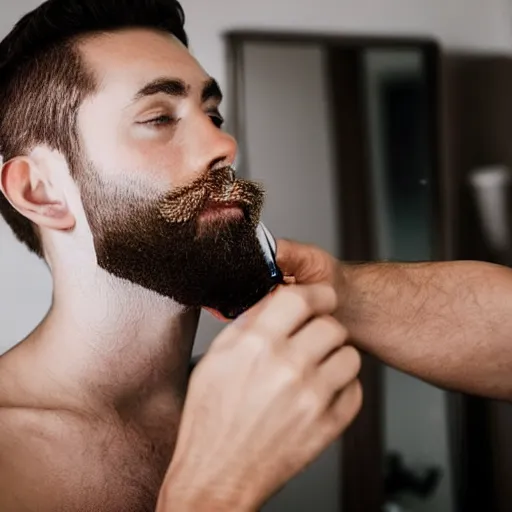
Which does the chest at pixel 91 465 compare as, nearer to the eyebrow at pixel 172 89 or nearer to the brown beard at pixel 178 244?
the brown beard at pixel 178 244

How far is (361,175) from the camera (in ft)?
2.72

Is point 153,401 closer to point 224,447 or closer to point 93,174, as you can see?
point 224,447

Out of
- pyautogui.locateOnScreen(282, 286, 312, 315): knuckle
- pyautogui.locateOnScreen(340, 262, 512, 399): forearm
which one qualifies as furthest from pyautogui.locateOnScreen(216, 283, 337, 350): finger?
pyautogui.locateOnScreen(340, 262, 512, 399): forearm

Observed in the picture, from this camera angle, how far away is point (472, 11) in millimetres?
886

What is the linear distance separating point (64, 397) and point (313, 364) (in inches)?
9.1

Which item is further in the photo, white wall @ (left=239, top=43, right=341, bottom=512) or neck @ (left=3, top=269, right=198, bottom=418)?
white wall @ (left=239, top=43, right=341, bottom=512)

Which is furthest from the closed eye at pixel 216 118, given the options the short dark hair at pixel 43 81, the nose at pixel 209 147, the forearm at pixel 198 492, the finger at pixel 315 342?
the forearm at pixel 198 492

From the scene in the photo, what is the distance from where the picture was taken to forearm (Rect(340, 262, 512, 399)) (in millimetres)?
794

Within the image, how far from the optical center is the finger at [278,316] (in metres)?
0.66

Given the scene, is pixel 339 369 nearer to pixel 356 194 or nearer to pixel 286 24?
pixel 356 194

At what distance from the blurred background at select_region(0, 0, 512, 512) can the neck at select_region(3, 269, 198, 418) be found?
0.16m

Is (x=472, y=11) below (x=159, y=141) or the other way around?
the other way around

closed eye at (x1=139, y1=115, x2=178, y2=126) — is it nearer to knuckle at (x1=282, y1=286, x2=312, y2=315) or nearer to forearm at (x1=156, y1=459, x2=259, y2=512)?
knuckle at (x1=282, y1=286, x2=312, y2=315)

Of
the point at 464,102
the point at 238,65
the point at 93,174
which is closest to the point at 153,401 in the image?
the point at 93,174
